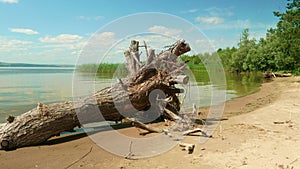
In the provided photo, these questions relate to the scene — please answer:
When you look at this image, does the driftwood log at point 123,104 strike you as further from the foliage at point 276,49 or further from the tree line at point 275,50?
the foliage at point 276,49

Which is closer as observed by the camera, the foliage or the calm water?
the calm water

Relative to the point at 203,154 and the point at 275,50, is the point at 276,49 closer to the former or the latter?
the point at 275,50

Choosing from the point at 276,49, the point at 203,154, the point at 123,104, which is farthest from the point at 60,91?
the point at 276,49

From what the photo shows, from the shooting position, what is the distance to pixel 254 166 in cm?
465

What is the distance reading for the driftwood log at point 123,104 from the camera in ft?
21.4

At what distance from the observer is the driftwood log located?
651 cm

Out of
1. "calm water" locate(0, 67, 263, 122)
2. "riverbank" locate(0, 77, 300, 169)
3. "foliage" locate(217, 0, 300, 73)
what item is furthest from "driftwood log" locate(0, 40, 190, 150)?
"foliage" locate(217, 0, 300, 73)

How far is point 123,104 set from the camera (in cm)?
843

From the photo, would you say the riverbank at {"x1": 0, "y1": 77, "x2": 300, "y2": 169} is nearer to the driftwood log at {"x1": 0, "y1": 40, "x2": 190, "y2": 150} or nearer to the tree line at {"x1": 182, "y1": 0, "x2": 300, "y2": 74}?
the driftwood log at {"x1": 0, "y1": 40, "x2": 190, "y2": 150}

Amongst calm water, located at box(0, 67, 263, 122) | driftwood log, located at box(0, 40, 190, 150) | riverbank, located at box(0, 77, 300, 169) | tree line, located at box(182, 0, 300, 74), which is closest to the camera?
riverbank, located at box(0, 77, 300, 169)

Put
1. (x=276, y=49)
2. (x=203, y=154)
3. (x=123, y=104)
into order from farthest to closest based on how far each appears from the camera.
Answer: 1. (x=276, y=49)
2. (x=123, y=104)
3. (x=203, y=154)

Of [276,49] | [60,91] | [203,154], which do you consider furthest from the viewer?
[276,49]

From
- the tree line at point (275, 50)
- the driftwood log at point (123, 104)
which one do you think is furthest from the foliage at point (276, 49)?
the driftwood log at point (123, 104)

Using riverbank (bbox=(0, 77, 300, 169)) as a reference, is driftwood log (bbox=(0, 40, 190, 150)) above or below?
above
